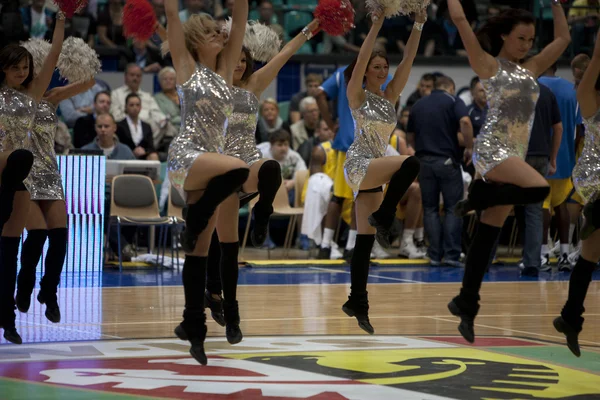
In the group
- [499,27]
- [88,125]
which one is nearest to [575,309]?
[499,27]

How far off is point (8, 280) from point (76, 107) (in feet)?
20.3

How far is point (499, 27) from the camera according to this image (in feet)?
18.1

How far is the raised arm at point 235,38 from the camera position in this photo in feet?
17.1

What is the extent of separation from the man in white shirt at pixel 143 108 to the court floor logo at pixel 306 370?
19.8ft

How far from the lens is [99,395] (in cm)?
431

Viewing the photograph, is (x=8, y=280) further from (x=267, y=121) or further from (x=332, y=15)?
(x=267, y=121)

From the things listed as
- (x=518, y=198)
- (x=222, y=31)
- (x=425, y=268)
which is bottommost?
(x=425, y=268)

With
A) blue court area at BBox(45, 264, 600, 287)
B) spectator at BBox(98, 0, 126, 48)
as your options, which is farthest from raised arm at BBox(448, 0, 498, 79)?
spectator at BBox(98, 0, 126, 48)

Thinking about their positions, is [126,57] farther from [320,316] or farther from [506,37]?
[506,37]

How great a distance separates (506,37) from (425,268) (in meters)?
5.42

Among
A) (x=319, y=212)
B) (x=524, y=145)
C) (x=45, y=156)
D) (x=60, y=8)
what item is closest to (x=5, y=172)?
(x=45, y=156)

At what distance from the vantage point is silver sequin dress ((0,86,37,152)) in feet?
19.2

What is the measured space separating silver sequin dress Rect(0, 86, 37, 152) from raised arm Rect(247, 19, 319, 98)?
1328 mm

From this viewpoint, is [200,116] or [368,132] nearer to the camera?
[200,116]
